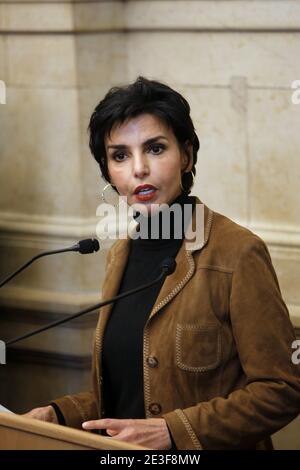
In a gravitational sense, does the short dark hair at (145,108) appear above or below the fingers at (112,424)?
above

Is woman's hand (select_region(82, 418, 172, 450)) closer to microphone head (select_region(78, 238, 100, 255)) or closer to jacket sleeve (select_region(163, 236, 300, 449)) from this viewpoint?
jacket sleeve (select_region(163, 236, 300, 449))

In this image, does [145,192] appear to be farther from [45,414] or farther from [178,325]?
[45,414]

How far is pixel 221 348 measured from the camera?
2438 mm

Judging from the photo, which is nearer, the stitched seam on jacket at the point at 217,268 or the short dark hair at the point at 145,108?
the stitched seam on jacket at the point at 217,268

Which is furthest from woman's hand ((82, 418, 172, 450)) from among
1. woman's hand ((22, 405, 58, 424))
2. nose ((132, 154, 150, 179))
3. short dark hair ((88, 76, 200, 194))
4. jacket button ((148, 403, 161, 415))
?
short dark hair ((88, 76, 200, 194))

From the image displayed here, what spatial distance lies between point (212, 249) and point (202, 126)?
1.38 metres

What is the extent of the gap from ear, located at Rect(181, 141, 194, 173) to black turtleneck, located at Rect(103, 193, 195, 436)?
9 centimetres

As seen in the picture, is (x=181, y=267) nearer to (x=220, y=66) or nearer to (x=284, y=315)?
(x=284, y=315)

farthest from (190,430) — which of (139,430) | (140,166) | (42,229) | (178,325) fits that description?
(42,229)

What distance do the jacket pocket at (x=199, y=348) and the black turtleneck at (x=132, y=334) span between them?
12 centimetres

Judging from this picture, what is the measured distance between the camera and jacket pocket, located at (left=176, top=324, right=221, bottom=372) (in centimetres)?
243

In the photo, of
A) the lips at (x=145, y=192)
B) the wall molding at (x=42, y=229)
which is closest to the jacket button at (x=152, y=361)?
the lips at (x=145, y=192)

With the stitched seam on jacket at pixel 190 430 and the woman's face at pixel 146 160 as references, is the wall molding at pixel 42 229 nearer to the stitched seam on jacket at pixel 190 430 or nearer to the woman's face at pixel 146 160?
the woman's face at pixel 146 160

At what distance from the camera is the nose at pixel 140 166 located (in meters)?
2.50
